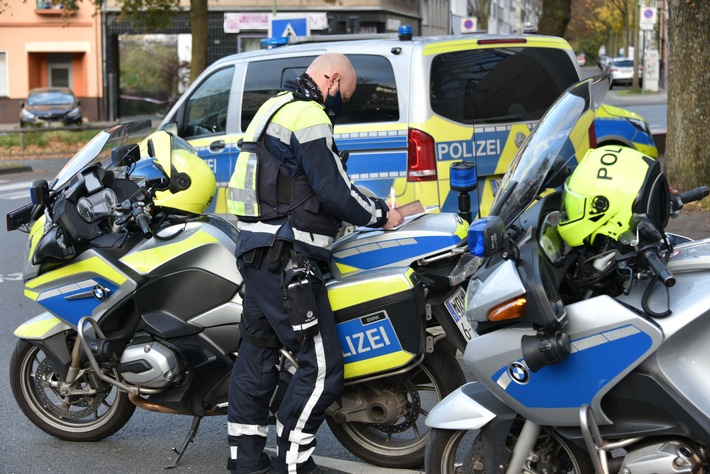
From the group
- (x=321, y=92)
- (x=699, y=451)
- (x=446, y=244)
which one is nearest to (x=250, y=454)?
(x=446, y=244)

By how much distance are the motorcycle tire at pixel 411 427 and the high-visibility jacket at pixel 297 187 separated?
26.3 inches

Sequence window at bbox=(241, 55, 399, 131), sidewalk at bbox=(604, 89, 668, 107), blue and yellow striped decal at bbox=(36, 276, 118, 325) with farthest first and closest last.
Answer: sidewalk at bbox=(604, 89, 668, 107) < window at bbox=(241, 55, 399, 131) < blue and yellow striped decal at bbox=(36, 276, 118, 325)

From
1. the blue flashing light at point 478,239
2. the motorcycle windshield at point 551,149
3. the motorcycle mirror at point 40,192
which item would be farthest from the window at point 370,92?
the blue flashing light at point 478,239

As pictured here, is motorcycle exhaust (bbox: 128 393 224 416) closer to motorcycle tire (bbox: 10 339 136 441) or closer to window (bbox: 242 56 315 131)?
motorcycle tire (bbox: 10 339 136 441)

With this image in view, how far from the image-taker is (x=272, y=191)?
4246mm

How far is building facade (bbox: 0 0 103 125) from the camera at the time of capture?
39.6 meters

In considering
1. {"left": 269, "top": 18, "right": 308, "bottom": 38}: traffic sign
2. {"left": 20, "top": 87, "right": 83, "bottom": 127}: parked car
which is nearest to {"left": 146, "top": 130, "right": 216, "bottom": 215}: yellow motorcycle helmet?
{"left": 269, "top": 18, "right": 308, "bottom": 38}: traffic sign

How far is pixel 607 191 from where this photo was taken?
10.8ft

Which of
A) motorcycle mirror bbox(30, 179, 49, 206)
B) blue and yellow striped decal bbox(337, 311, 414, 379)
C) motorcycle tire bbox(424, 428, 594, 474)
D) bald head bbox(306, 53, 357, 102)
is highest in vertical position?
bald head bbox(306, 53, 357, 102)

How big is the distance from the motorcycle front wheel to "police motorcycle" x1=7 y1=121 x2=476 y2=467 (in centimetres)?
59

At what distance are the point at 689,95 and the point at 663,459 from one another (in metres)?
8.54

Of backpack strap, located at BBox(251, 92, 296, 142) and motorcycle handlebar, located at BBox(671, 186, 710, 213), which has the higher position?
backpack strap, located at BBox(251, 92, 296, 142)

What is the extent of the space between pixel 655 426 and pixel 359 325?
54.8 inches

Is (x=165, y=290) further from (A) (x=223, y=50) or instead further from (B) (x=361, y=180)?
(A) (x=223, y=50)
